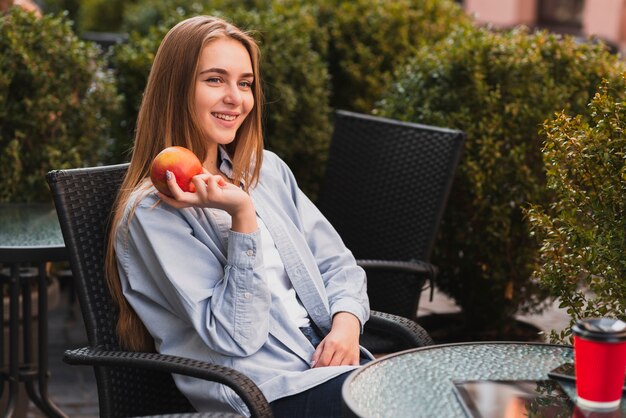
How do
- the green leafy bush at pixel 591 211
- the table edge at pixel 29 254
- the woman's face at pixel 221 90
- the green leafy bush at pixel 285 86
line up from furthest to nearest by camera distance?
the green leafy bush at pixel 285 86 → the table edge at pixel 29 254 → the woman's face at pixel 221 90 → the green leafy bush at pixel 591 211

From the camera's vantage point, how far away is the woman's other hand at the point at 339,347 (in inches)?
110

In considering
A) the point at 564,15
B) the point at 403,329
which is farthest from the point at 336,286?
the point at 564,15

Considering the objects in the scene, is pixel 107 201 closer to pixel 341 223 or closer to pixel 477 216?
pixel 341 223

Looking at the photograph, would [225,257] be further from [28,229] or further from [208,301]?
[28,229]

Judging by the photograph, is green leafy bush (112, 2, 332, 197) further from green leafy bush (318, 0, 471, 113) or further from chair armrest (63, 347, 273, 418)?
chair armrest (63, 347, 273, 418)

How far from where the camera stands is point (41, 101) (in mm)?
4754

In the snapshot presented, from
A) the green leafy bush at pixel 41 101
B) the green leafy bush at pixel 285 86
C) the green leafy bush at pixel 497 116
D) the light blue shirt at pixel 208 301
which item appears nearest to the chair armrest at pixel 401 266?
the green leafy bush at pixel 497 116

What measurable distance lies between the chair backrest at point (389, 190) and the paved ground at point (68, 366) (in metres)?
1.22

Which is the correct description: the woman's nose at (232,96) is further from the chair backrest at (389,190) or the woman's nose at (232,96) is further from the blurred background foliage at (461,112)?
the blurred background foliage at (461,112)

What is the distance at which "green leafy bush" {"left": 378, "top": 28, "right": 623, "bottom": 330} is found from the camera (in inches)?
184

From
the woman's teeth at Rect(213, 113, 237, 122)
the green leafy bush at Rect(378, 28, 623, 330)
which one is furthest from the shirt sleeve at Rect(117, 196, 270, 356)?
the green leafy bush at Rect(378, 28, 623, 330)

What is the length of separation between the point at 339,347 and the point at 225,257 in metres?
0.39

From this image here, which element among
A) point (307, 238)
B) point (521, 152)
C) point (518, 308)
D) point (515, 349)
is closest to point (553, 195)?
point (521, 152)

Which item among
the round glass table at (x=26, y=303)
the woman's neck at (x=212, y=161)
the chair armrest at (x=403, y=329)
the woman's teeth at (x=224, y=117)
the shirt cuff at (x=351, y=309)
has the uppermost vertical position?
the woman's teeth at (x=224, y=117)
